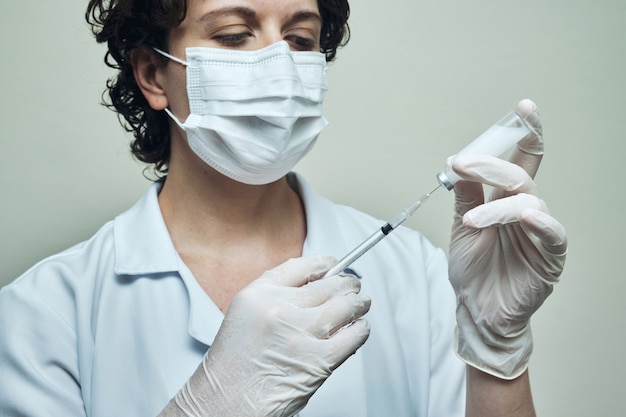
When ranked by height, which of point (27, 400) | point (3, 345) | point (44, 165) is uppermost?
point (44, 165)

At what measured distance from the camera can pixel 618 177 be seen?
2092 mm

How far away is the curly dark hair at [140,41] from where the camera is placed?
5.36ft

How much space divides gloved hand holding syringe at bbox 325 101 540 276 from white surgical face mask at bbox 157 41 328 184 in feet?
0.99

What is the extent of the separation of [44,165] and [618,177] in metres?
1.57

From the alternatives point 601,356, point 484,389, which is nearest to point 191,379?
point 484,389

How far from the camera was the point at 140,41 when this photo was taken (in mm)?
1648

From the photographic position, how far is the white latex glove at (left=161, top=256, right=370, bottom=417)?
1.31 m

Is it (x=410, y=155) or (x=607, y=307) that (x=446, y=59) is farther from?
(x=607, y=307)

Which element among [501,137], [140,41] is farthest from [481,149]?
[140,41]

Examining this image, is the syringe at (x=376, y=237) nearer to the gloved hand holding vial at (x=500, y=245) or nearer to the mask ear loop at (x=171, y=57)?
the gloved hand holding vial at (x=500, y=245)

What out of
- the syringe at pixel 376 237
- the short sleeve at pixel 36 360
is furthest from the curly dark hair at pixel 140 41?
the syringe at pixel 376 237

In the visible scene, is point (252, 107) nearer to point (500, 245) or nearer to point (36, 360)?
point (500, 245)

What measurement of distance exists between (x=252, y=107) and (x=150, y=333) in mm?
507

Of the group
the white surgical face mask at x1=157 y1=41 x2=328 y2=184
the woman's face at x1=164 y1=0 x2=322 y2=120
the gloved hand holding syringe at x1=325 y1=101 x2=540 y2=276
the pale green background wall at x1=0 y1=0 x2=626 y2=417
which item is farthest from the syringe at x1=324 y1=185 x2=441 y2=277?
the pale green background wall at x1=0 y1=0 x2=626 y2=417
